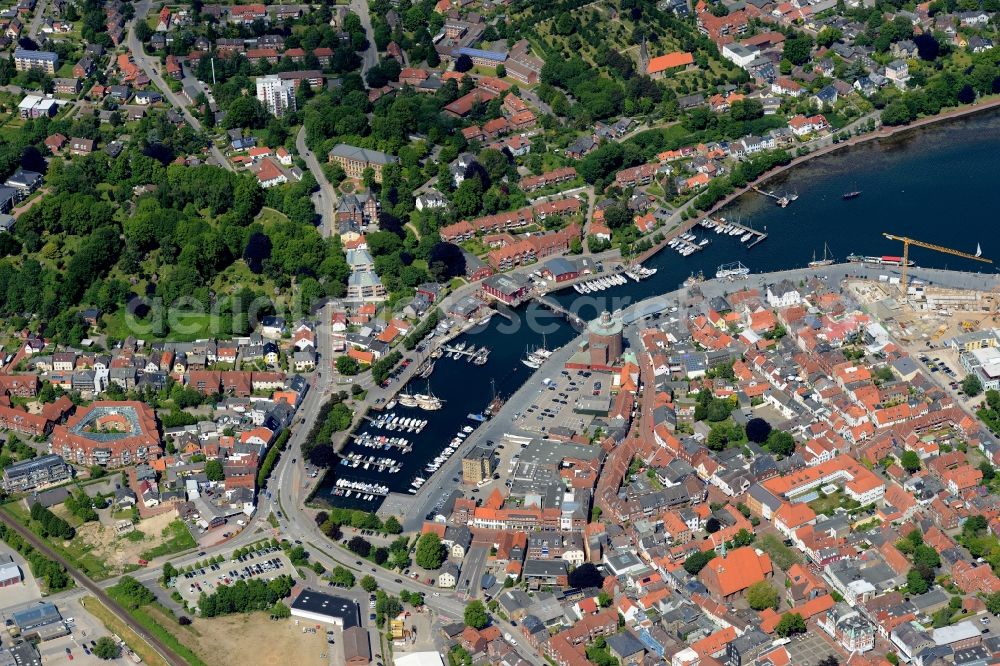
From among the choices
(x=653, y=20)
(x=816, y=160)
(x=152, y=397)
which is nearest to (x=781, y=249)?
(x=816, y=160)

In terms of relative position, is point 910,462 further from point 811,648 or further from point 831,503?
point 811,648

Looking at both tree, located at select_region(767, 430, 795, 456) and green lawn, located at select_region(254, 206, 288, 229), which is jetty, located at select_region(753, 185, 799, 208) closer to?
tree, located at select_region(767, 430, 795, 456)

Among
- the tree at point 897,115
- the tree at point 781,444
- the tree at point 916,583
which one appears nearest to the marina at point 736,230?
the tree at point 897,115

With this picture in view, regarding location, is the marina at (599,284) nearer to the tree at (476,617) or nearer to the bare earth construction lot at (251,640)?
the tree at (476,617)

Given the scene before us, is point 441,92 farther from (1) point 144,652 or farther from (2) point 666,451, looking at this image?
(1) point 144,652

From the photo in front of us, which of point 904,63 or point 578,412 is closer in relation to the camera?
point 578,412

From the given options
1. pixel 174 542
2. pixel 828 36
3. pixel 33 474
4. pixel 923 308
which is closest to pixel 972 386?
pixel 923 308
